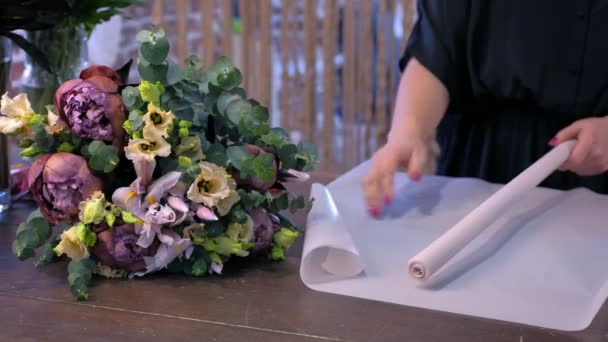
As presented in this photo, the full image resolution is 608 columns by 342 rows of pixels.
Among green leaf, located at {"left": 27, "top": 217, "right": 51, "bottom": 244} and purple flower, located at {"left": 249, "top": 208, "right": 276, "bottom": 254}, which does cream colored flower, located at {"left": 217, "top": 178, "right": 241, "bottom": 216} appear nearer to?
purple flower, located at {"left": 249, "top": 208, "right": 276, "bottom": 254}

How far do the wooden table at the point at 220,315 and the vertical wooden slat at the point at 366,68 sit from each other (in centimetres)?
181

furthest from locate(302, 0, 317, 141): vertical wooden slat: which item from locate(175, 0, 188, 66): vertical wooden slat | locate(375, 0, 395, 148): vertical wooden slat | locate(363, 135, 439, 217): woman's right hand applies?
locate(363, 135, 439, 217): woman's right hand

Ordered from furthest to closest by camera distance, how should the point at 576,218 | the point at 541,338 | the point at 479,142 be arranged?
the point at 479,142
the point at 576,218
the point at 541,338

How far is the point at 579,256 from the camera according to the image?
2.78ft

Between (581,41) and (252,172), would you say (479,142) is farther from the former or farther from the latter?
(252,172)

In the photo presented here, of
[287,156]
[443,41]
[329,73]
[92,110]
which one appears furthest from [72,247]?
[329,73]

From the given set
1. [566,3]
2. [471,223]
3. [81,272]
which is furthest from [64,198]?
[566,3]

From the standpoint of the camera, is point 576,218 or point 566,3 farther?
point 566,3

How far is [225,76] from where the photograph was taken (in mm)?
757

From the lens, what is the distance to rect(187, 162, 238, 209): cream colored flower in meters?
0.72

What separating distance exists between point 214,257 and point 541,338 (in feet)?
1.05

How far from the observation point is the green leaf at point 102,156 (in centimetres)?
71

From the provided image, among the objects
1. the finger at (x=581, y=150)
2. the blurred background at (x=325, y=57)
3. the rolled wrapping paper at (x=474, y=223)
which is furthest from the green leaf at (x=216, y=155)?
the blurred background at (x=325, y=57)

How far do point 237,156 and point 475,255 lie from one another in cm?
30
